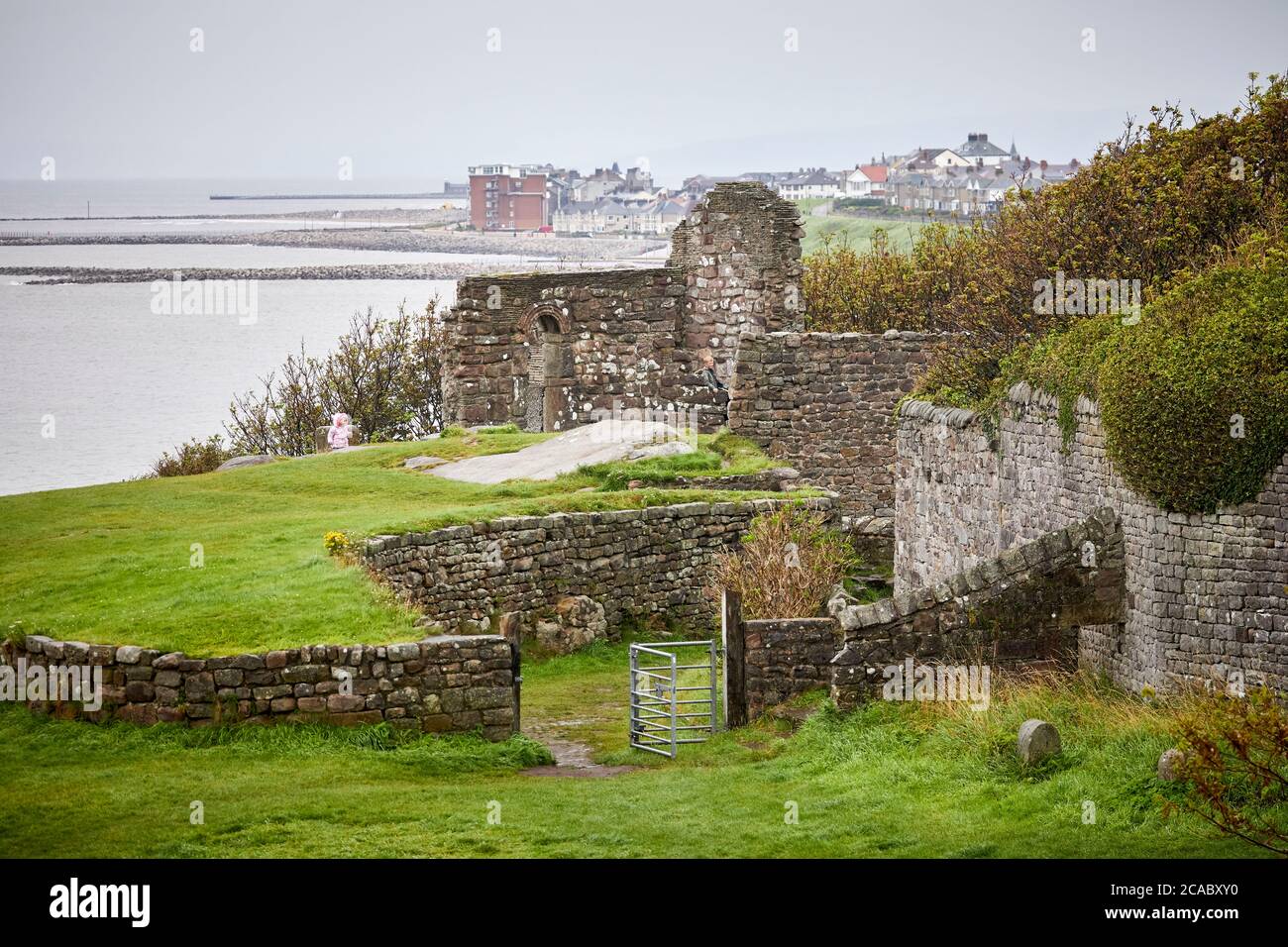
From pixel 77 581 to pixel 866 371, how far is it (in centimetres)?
1622

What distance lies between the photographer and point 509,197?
550 feet

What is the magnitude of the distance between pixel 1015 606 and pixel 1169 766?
5.59 meters

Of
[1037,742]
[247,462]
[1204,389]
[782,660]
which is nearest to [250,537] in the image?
[782,660]

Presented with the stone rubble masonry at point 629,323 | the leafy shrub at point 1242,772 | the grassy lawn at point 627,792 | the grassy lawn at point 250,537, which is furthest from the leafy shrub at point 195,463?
the leafy shrub at point 1242,772

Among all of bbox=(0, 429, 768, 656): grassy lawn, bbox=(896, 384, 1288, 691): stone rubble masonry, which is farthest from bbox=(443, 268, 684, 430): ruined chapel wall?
bbox=(896, 384, 1288, 691): stone rubble masonry

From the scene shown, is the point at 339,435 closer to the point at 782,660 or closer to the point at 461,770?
the point at 782,660

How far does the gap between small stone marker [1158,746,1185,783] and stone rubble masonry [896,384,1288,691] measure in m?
2.70

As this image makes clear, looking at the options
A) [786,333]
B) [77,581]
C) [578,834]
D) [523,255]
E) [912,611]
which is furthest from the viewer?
[523,255]

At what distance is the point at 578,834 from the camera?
13.6 metres

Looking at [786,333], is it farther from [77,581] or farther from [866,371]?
[77,581]

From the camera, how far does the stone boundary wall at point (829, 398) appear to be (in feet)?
103

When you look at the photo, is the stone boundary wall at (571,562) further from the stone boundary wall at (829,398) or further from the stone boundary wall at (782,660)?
the stone boundary wall at (829,398)

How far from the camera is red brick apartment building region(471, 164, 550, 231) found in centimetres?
16738
